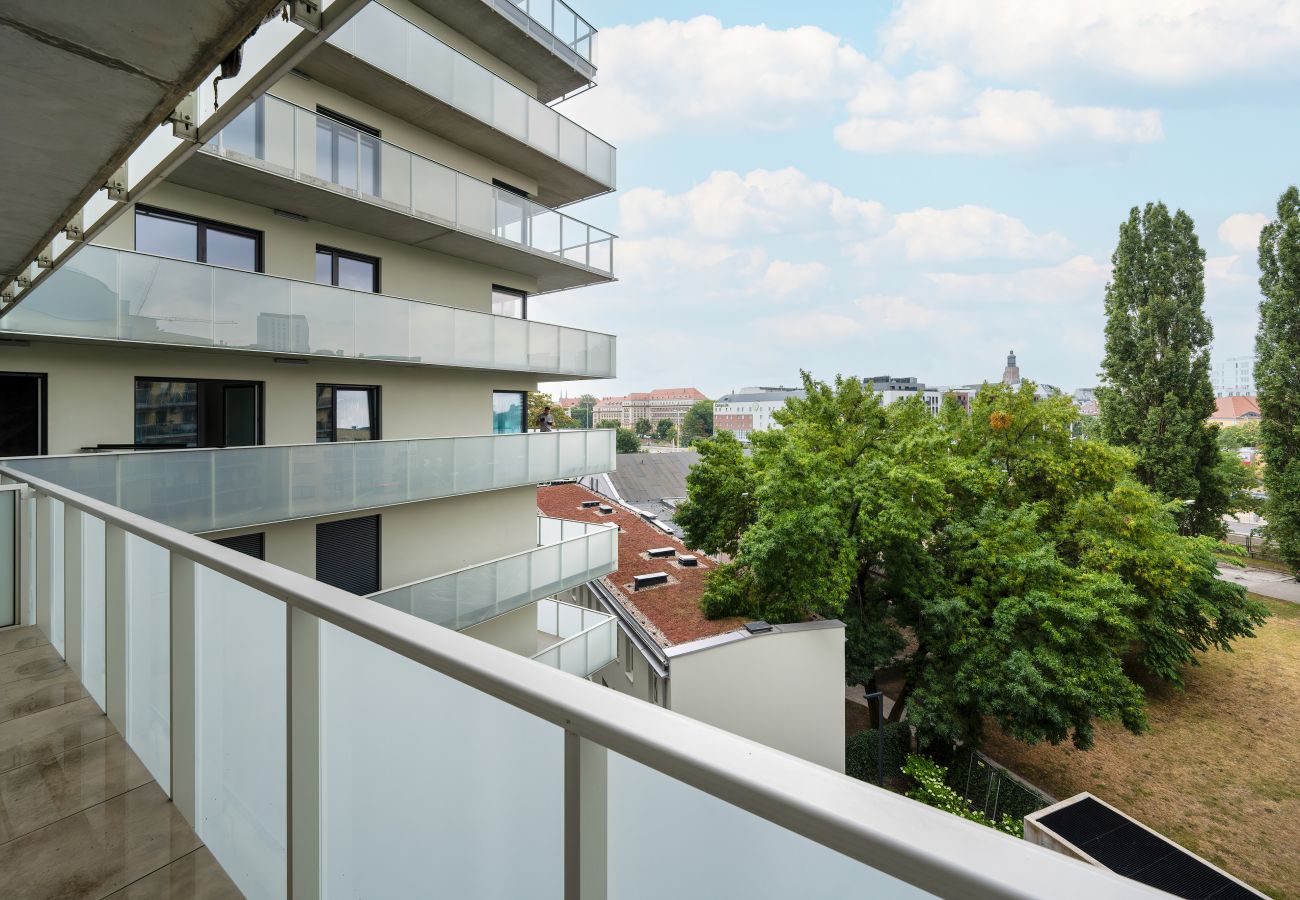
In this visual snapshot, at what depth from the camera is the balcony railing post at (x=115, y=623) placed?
2.86 m

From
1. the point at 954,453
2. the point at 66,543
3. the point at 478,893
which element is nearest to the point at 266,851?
the point at 478,893

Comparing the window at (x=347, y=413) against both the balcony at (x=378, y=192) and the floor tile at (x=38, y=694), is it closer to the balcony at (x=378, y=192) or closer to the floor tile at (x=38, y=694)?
the balcony at (x=378, y=192)

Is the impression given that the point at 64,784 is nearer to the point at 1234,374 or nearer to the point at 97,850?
the point at 97,850

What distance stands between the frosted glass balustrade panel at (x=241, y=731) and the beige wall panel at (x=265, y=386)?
7.73 metres

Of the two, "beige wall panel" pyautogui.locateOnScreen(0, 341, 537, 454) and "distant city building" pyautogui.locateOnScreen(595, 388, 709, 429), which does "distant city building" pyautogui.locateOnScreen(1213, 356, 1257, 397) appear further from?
"beige wall panel" pyautogui.locateOnScreen(0, 341, 537, 454)

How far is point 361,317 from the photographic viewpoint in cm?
986

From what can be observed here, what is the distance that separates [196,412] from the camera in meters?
9.05

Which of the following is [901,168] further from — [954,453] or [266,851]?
[266,851]

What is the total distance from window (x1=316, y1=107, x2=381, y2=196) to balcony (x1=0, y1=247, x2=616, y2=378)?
1.74 meters

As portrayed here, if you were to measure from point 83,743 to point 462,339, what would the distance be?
9.09m

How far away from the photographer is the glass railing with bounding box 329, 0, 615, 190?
980 cm

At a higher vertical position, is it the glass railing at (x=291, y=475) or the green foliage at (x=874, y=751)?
the glass railing at (x=291, y=475)

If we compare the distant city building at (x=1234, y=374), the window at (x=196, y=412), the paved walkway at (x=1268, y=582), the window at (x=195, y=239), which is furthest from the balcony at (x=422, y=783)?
the distant city building at (x=1234, y=374)

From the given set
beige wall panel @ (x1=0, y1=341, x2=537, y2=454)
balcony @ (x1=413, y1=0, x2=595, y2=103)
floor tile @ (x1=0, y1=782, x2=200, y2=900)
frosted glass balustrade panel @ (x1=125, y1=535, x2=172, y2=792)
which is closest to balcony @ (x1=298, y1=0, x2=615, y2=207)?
balcony @ (x1=413, y1=0, x2=595, y2=103)
